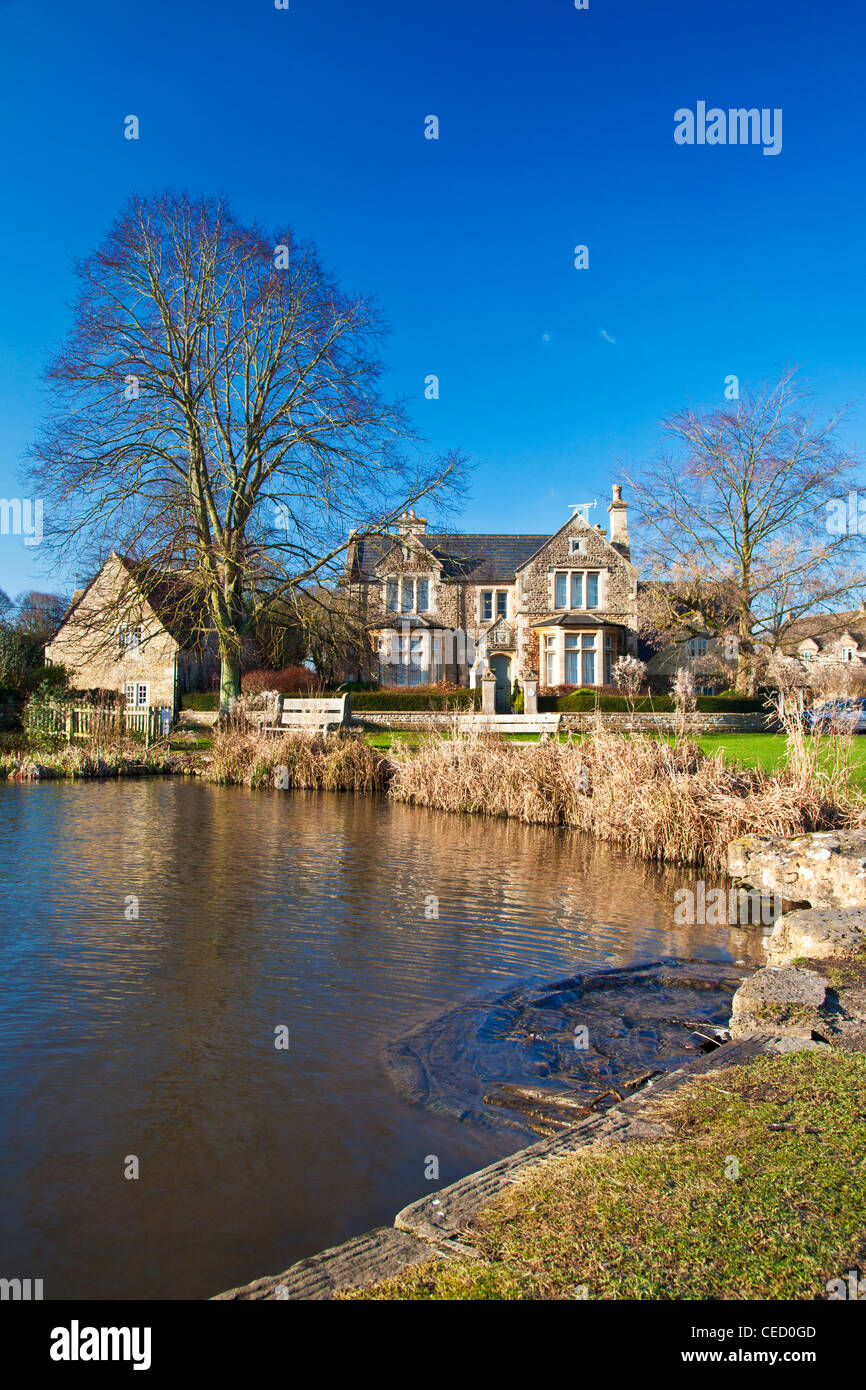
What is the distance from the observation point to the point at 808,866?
397 inches

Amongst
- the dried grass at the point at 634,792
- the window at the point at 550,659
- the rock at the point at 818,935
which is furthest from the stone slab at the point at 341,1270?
the window at the point at 550,659

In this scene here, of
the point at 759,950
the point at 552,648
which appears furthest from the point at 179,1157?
the point at 552,648

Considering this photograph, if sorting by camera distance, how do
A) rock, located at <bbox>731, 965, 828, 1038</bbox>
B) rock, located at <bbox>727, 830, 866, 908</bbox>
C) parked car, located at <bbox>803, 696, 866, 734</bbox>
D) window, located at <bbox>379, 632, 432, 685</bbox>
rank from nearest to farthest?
rock, located at <bbox>731, 965, 828, 1038</bbox> < rock, located at <bbox>727, 830, 866, 908</bbox> < parked car, located at <bbox>803, 696, 866, 734</bbox> < window, located at <bbox>379, 632, 432, 685</bbox>

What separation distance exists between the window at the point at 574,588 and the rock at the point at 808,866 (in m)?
33.0

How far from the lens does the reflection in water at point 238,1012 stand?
3754 millimetres

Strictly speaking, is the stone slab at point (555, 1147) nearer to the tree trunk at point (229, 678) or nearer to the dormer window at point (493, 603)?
the tree trunk at point (229, 678)

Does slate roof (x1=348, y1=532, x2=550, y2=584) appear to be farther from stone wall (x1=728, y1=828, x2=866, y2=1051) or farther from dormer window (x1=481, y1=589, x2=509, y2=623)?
stone wall (x1=728, y1=828, x2=866, y2=1051)

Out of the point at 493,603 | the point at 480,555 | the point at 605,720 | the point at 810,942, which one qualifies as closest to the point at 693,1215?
the point at 810,942

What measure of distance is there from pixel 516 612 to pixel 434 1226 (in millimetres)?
42028

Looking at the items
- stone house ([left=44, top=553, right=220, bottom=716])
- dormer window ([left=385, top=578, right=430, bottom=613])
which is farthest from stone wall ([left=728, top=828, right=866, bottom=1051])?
dormer window ([left=385, top=578, right=430, bottom=613])

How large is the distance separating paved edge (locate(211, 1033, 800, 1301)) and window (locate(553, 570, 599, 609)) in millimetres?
40107

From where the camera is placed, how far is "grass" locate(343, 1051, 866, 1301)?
8.81 feet

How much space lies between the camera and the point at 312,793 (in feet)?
68.2

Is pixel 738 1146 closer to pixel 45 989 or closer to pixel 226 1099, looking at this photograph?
pixel 226 1099
